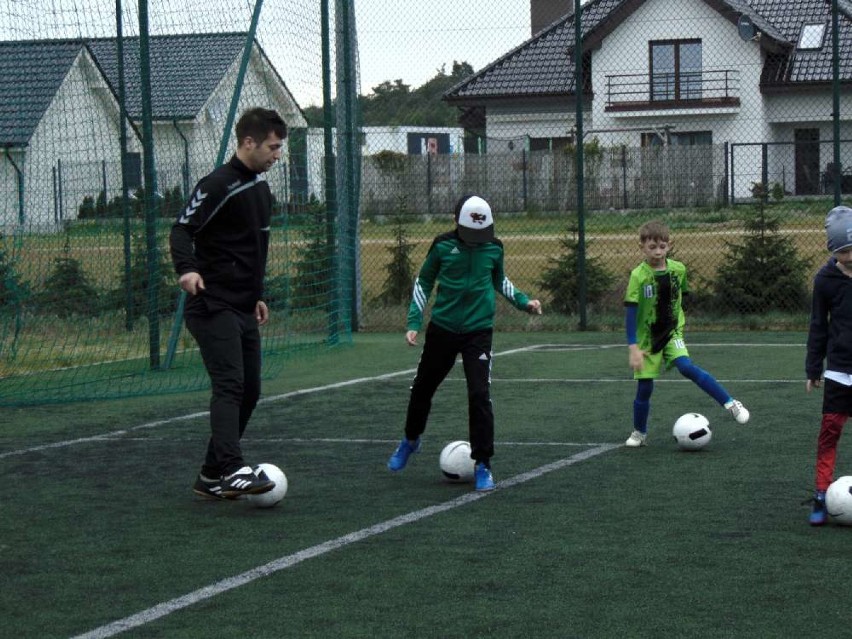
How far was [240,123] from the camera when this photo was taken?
7.35 m

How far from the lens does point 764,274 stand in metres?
17.3

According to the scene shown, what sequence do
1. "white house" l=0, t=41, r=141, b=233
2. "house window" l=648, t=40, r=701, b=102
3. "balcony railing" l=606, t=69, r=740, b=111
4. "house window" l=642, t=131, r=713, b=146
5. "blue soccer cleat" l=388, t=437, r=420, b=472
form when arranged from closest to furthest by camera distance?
"blue soccer cleat" l=388, t=437, r=420, b=472 → "white house" l=0, t=41, r=141, b=233 → "balcony railing" l=606, t=69, r=740, b=111 → "house window" l=642, t=131, r=713, b=146 → "house window" l=648, t=40, r=701, b=102

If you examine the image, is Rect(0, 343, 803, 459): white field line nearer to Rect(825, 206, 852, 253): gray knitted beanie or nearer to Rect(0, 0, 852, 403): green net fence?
Rect(0, 0, 852, 403): green net fence

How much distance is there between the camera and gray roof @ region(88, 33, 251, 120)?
1385 centimetres

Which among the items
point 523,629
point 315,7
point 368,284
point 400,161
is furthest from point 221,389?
point 400,161

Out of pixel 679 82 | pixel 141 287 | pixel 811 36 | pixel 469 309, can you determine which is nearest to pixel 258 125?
pixel 469 309

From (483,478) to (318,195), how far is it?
8.62 metres

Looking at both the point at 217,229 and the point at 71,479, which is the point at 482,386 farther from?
the point at 71,479

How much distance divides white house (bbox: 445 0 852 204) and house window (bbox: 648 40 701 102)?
0.04 meters

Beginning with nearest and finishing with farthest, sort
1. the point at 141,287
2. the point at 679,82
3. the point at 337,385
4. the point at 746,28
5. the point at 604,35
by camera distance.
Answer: the point at 337,385 → the point at 141,287 → the point at 746,28 → the point at 604,35 → the point at 679,82

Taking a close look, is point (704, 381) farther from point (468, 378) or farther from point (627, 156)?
point (627, 156)

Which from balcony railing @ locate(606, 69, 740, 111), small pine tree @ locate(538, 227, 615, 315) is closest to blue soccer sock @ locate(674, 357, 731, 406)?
small pine tree @ locate(538, 227, 615, 315)

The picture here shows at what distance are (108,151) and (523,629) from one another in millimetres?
9845

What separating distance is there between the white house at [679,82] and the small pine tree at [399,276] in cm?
492
